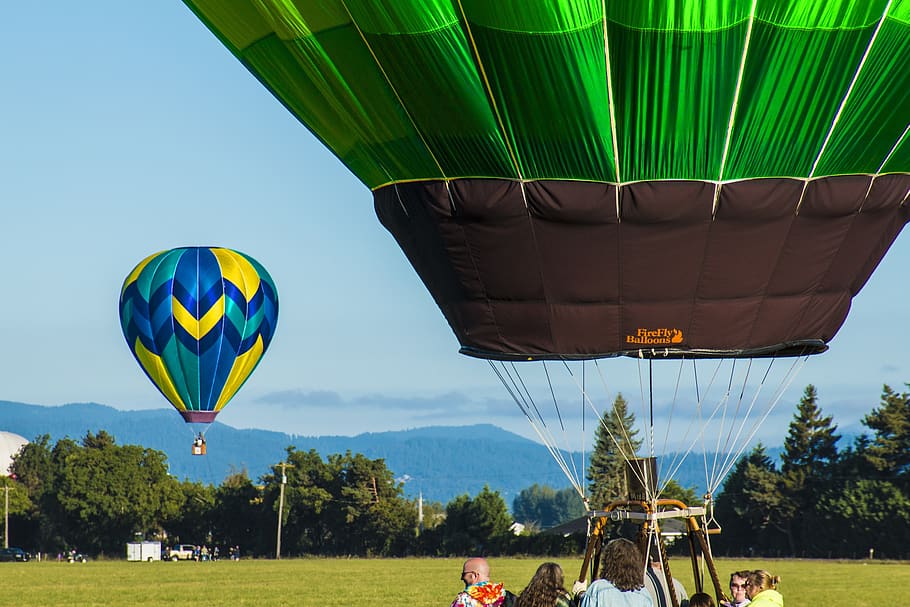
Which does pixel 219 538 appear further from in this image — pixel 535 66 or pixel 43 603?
pixel 535 66

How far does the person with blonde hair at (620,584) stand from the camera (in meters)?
7.93

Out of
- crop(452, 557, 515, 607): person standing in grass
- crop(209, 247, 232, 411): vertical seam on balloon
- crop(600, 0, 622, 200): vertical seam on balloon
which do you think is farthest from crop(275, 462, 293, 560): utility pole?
crop(452, 557, 515, 607): person standing in grass

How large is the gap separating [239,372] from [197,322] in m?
2.70

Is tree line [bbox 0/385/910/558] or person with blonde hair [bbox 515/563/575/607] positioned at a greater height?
tree line [bbox 0/385/910/558]

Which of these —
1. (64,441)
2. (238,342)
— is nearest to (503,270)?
(238,342)

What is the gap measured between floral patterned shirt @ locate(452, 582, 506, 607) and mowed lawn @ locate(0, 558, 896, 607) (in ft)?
66.9

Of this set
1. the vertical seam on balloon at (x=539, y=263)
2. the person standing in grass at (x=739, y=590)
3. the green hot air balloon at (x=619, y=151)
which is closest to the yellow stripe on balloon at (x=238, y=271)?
the green hot air balloon at (x=619, y=151)

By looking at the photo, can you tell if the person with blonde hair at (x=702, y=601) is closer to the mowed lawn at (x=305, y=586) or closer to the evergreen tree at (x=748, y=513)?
the mowed lawn at (x=305, y=586)

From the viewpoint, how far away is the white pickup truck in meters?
71.1

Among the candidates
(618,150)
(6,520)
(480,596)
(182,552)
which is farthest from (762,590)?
(6,520)

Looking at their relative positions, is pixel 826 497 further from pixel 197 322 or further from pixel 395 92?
pixel 395 92

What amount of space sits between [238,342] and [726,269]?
96.7 ft

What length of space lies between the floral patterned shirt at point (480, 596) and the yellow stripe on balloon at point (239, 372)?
108 ft

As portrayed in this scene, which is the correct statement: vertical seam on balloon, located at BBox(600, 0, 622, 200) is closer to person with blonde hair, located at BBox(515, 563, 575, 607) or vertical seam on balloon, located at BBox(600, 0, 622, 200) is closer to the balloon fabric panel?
person with blonde hair, located at BBox(515, 563, 575, 607)
